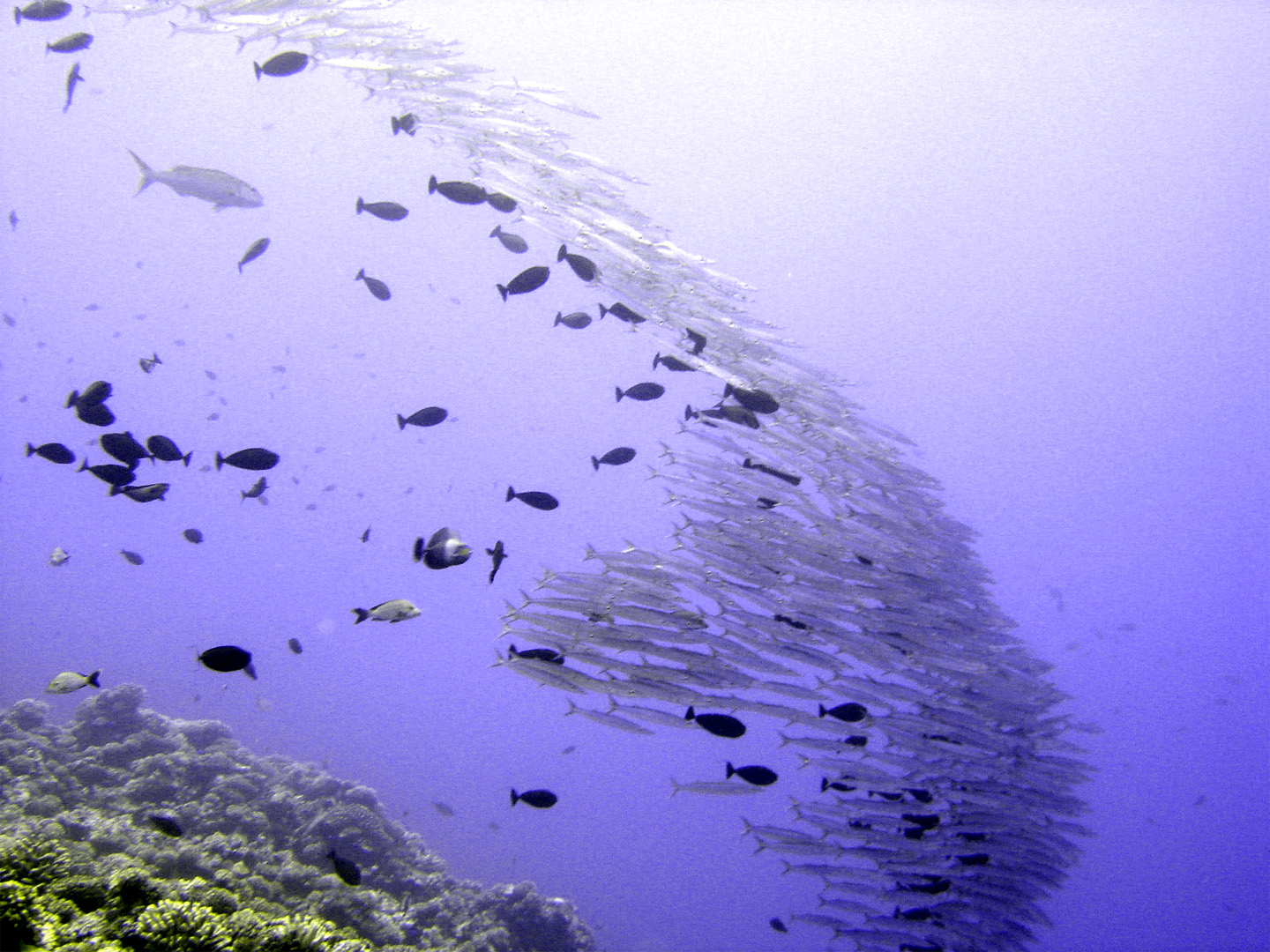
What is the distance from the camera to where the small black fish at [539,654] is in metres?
5.02

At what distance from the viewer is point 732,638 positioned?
6398 mm

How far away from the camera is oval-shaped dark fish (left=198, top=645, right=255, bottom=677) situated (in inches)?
157

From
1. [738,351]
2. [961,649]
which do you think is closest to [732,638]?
[961,649]

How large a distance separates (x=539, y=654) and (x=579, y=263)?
12.0ft

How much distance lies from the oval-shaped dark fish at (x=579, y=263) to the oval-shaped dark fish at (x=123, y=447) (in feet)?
12.4

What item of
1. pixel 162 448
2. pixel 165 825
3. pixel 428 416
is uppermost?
pixel 428 416

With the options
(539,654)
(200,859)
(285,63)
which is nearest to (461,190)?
(285,63)

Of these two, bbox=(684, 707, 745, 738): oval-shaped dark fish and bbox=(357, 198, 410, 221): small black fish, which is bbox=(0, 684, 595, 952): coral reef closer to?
bbox=(684, 707, 745, 738): oval-shaped dark fish

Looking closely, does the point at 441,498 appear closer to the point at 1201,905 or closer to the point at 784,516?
the point at 784,516

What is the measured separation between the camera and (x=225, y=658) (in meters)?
4.07

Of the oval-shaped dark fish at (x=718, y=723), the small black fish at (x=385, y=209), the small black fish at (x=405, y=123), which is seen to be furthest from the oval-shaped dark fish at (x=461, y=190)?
the oval-shaped dark fish at (x=718, y=723)

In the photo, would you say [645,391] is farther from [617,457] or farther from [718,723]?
[718,723]

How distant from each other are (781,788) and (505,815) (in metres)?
32.5

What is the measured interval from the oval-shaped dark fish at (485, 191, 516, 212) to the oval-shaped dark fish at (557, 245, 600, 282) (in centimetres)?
75
